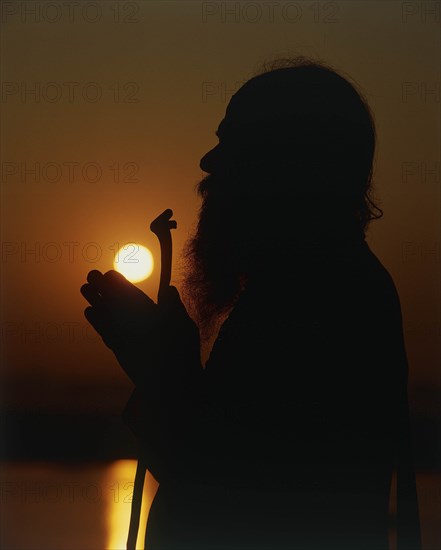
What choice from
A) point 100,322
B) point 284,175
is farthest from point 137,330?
point 284,175

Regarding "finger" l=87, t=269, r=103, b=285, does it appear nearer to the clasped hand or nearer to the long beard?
the clasped hand

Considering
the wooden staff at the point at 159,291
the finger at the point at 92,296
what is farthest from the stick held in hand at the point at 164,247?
the finger at the point at 92,296

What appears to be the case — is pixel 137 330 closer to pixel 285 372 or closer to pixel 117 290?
pixel 117 290

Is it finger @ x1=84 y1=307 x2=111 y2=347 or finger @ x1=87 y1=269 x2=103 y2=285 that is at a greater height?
finger @ x1=87 y1=269 x2=103 y2=285

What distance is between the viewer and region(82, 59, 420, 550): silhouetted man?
1099mm

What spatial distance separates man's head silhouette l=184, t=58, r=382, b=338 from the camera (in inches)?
48.6

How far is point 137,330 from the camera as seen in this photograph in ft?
3.69

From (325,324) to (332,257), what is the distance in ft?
0.39

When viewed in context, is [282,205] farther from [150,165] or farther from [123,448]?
[123,448]

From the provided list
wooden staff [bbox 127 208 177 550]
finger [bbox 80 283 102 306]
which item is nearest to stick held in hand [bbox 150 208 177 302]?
wooden staff [bbox 127 208 177 550]

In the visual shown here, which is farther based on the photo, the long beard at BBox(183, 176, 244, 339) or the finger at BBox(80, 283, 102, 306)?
the long beard at BBox(183, 176, 244, 339)

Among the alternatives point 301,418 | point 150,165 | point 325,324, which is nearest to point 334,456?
point 301,418

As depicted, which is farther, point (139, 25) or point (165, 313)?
point (139, 25)

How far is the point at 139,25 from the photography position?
1691mm
